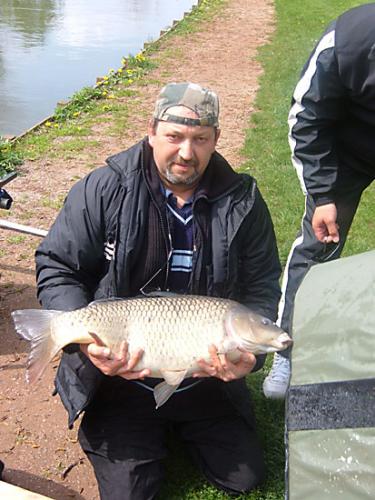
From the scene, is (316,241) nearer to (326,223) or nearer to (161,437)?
(326,223)

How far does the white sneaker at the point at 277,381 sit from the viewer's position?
3586 mm

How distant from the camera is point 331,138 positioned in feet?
10.8

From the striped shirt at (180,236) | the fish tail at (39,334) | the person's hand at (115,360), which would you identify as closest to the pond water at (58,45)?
the striped shirt at (180,236)

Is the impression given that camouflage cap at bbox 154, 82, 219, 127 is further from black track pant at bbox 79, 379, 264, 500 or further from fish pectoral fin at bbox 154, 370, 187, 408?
black track pant at bbox 79, 379, 264, 500

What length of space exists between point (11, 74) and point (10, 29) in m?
5.08

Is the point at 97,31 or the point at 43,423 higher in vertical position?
the point at 43,423

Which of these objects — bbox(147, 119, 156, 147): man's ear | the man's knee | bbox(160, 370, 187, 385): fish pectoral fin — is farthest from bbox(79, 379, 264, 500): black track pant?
bbox(147, 119, 156, 147): man's ear

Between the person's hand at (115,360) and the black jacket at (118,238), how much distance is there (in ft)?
0.90

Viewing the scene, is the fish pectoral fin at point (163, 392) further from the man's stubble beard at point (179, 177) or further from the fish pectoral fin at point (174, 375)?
the man's stubble beard at point (179, 177)

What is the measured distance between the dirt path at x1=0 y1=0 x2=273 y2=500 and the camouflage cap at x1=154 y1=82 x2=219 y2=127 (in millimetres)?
1627

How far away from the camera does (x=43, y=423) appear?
3.39m

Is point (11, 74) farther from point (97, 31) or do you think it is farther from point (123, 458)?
point (123, 458)

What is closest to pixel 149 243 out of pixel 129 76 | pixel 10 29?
pixel 129 76

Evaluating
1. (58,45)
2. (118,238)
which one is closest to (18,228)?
(118,238)
